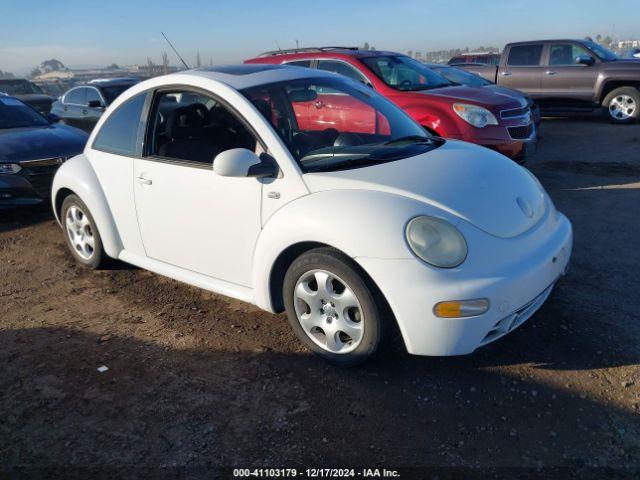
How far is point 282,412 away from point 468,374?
105 cm

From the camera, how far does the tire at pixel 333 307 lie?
2.99 metres

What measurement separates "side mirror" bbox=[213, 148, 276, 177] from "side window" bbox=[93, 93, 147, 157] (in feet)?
3.83

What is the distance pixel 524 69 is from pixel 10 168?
11068 millimetres

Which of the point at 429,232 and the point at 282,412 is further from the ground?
the point at 429,232

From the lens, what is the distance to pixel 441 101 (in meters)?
6.98

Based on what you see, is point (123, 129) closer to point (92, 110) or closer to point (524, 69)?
point (92, 110)

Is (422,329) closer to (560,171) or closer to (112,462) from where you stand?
(112,462)

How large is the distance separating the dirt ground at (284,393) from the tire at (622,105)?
903cm

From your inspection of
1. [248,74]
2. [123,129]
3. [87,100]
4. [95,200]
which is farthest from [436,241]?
[87,100]

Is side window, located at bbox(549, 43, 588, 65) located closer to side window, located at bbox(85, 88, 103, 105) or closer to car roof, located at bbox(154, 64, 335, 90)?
side window, located at bbox(85, 88, 103, 105)

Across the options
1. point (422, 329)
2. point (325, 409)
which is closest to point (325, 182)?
point (422, 329)

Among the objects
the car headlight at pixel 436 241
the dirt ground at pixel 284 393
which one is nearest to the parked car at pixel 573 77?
the dirt ground at pixel 284 393

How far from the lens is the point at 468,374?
Result: 3150 mm

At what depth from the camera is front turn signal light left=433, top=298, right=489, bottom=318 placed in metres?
2.79
